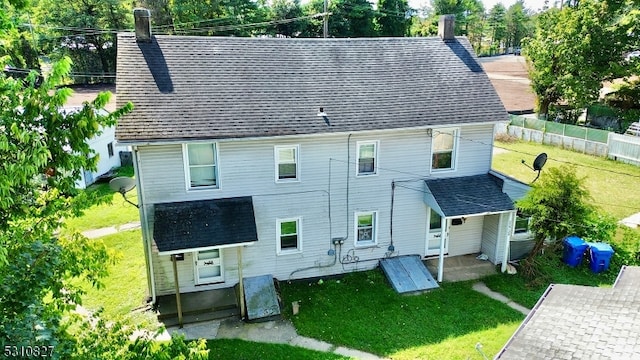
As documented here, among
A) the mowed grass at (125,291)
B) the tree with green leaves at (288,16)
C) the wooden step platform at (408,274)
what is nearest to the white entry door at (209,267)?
the mowed grass at (125,291)

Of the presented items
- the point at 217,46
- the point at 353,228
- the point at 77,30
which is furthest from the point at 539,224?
the point at 77,30

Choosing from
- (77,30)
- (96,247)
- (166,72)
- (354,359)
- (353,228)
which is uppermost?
(77,30)

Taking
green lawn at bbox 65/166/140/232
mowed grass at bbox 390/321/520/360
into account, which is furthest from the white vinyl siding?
green lawn at bbox 65/166/140/232

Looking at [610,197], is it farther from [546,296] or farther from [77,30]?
[77,30]

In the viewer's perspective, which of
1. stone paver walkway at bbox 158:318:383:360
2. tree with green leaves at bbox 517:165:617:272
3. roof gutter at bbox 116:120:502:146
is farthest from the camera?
tree with green leaves at bbox 517:165:617:272

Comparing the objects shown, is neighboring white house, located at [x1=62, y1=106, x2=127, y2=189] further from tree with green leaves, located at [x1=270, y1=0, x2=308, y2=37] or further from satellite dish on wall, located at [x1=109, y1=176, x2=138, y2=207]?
tree with green leaves, located at [x1=270, y1=0, x2=308, y2=37]

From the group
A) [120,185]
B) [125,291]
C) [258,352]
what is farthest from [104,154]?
[258,352]
